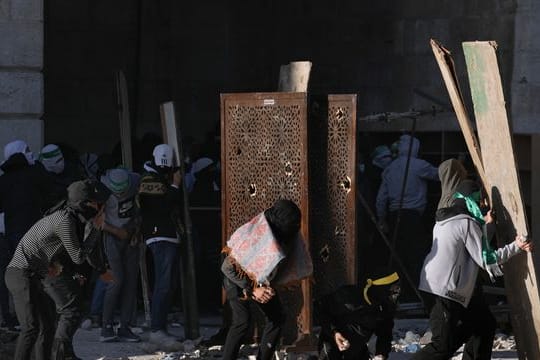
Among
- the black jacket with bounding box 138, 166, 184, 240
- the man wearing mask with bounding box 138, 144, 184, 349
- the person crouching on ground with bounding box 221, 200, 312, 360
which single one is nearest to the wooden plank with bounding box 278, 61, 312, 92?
the man wearing mask with bounding box 138, 144, 184, 349

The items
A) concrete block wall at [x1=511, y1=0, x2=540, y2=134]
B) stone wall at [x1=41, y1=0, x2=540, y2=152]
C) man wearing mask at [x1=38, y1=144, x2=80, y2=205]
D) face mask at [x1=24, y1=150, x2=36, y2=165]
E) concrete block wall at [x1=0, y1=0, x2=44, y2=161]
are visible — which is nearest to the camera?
face mask at [x1=24, y1=150, x2=36, y2=165]

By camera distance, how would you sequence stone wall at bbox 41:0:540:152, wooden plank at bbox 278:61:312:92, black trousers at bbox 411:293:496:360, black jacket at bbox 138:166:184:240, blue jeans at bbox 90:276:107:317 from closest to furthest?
black trousers at bbox 411:293:496:360, wooden plank at bbox 278:61:312:92, black jacket at bbox 138:166:184:240, blue jeans at bbox 90:276:107:317, stone wall at bbox 41:0:540:152

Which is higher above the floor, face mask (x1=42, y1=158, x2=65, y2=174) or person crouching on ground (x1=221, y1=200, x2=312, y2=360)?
face mask (x1=42, y1=158, x2=65, y2=174)

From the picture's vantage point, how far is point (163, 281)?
1022 cm

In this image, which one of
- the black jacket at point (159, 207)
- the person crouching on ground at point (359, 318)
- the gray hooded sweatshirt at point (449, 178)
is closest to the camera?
the person crouching on ground at point (359, 318)

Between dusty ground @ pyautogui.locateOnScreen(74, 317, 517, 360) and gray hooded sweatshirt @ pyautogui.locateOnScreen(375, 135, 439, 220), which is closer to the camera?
dusty ground @ pyautogui.locateOnScreen(74, 317, 517, 360)

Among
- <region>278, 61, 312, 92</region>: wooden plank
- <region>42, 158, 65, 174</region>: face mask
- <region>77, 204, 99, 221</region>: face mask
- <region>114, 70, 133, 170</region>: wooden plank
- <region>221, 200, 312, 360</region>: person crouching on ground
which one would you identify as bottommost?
<region>221, 200, 312, 360</region>: person crouching on ground

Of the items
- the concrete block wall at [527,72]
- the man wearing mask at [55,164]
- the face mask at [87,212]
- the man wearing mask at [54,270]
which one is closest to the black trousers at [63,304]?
the man wearing mask at [54,270]

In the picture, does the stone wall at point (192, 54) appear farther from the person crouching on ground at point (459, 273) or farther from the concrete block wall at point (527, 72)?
the person crouching on ground at point (459, 273)

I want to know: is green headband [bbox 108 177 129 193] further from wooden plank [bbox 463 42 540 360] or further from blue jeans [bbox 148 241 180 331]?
wooden plank [bbox 463 42 540 360]

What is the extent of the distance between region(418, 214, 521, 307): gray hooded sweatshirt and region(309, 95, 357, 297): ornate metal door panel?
4.48 feet

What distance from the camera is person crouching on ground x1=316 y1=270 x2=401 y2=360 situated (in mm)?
8086

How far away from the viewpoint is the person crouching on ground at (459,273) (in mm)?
8156

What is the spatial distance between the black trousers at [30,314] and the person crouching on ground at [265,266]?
3.83 feet
